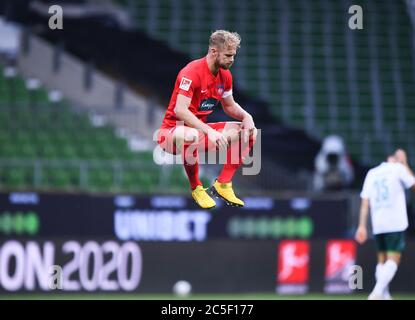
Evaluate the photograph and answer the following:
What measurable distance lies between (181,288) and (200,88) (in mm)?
8421


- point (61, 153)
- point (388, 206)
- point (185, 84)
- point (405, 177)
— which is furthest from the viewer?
point (61, 153)

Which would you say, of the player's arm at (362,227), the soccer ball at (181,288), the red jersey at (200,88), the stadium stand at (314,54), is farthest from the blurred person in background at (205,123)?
Result: the stadium stand at (314,54)

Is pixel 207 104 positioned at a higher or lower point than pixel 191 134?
higher

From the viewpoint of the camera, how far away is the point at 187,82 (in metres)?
10.3

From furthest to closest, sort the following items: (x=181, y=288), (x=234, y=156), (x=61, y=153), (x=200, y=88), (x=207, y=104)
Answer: (x=61, y=153)
(x=181, y=288)
(x=234, y=156)
(x=207, y=104)
(x=200, y=88)

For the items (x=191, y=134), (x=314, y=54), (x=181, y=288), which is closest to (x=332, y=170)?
(x=181, y=288)

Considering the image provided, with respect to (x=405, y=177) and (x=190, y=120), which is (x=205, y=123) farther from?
(x=405, y=177)

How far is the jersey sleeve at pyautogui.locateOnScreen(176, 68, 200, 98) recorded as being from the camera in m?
10.3

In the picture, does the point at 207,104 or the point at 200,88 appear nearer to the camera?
the point at 200,88

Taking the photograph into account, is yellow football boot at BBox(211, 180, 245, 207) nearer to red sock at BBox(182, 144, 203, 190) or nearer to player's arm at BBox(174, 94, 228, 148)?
red sock at BBox(182, 144, 203, 190)

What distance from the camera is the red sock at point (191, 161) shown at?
1062 centimetres

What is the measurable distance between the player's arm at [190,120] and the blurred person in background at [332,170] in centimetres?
930

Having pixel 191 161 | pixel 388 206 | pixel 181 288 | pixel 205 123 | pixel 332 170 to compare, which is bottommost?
pixel 181 288

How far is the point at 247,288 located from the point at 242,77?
26.8ft
